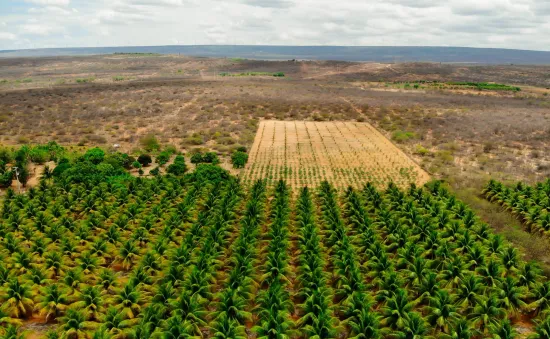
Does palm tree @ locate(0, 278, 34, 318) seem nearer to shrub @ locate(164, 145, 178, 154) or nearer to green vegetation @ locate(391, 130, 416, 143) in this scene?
shrub @ locate(164, 145, 178, 154)

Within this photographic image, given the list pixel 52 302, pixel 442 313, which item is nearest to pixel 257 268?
pixel 442 313

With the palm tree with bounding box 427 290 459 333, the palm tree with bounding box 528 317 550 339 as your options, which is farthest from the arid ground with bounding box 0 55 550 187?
the palm tree with bounding box 528 317 550 339

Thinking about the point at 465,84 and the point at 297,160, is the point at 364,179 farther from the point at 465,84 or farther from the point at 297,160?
the point at 465,84

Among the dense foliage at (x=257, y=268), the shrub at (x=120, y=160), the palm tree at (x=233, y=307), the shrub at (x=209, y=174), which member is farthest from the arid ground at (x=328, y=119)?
the palm tree at (x=233, y=307)

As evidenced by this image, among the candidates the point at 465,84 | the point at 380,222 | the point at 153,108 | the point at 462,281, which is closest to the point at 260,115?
the point at 153,108

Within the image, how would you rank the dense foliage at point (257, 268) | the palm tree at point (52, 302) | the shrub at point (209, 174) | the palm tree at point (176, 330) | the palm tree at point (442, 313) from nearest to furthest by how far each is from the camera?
the palm tree at point (176, 330)
the dense foliage at point (257, 268)
the palm tree at point (442, 313)
the palm tree at point (52, 302)
the shrub at point (209, 174)

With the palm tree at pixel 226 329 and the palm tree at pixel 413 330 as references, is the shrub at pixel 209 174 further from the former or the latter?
the palm tree at pixel 413 330

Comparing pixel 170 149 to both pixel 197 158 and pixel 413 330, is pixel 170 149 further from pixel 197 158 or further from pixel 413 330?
pixel 413 330
